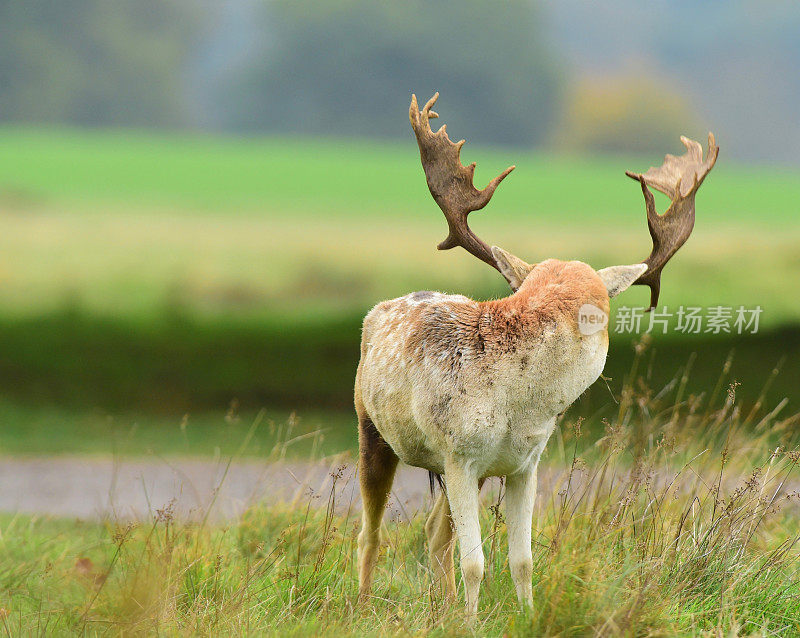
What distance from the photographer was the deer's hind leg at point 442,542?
13.2 feet

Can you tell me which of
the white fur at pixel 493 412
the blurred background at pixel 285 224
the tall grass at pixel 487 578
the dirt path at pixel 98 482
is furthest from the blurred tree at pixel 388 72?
the white fur at pixel 493 412

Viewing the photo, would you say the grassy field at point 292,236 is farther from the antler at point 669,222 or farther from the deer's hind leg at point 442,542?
the deer's hind leg at point 442,542

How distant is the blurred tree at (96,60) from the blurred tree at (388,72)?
7.98 feet

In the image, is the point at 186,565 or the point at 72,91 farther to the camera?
the point at 72,91

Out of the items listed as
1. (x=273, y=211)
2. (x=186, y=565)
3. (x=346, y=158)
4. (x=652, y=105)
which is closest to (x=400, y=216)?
(x=273, y=211)

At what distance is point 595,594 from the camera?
12.1 ft

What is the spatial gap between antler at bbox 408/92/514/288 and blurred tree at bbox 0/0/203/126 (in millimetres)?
22828

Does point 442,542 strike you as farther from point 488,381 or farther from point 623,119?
point 623,119

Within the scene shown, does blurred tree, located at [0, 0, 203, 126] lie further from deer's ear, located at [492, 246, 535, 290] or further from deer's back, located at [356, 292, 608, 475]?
deer's back, located at [356, 292, 608, 475]

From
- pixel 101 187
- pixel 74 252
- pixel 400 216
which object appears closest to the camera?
pixel 74 252

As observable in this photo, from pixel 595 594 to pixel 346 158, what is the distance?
19.7 metres

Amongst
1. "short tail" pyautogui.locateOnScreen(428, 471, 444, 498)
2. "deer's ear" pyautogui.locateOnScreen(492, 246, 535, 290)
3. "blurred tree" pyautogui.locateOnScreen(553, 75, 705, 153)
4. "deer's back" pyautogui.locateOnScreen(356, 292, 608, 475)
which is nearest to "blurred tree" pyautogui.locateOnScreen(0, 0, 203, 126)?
"blurred tree" pyautogui.locateOnScreen(553, 75, 705, 153)

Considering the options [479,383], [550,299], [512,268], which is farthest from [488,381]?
[512,268]

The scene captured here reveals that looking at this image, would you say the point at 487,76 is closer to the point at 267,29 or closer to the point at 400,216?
the point at 267,29
